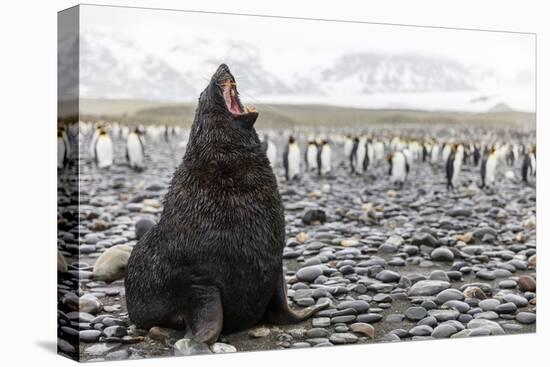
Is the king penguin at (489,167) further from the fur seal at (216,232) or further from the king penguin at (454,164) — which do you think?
the fur seal at (216,232)

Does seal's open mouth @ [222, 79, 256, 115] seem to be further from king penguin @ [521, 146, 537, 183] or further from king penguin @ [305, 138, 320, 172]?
king penguin @ [305, 138, 320, 172]

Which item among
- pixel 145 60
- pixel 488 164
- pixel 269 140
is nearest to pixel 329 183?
pixel 269 140

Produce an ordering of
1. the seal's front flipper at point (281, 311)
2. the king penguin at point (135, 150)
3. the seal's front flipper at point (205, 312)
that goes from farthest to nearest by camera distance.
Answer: the king penguin at point (135, 150) → the seal's front flipper at point (281, 311) → the seal's front flipper at point (205, 312)

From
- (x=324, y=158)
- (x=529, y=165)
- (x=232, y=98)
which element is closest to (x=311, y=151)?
(x=324, y=158)

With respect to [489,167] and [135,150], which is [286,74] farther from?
[135,150]

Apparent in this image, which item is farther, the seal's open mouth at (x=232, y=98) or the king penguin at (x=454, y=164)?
the king penguin at (x=454, y=164)

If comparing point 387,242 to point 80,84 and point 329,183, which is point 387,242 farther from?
point 80,84

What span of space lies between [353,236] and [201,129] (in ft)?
9.53

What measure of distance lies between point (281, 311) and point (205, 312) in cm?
68

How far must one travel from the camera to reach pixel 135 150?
1005 cm

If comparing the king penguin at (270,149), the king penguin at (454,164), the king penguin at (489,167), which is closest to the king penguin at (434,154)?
the king penguin at (454,164)

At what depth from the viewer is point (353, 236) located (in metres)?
7.80

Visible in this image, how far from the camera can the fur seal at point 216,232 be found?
523 centimetres

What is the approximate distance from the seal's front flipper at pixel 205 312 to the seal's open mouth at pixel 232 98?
3.83 feet
